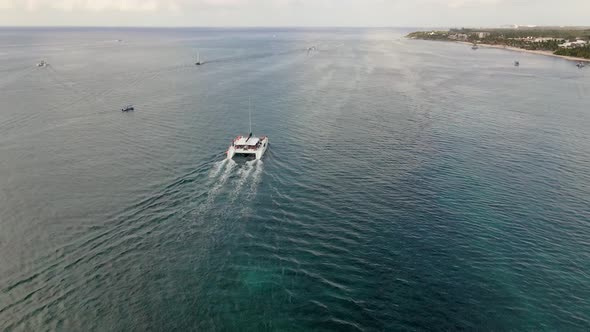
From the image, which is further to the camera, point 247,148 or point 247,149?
point 247,148

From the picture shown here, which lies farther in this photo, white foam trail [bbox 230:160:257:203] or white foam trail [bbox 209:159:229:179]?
white foam trail [bbox 209:159:229:179]

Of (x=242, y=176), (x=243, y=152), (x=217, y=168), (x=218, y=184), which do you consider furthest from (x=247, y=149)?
(x=218, y=184)

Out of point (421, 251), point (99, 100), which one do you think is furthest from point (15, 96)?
point (421, 251)

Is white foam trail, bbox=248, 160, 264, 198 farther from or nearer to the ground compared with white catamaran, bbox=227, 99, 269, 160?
nearer to the ground

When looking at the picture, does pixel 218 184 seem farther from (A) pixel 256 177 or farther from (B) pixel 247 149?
(B) pixel 247 149

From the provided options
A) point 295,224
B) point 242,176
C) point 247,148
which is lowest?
point 295,224

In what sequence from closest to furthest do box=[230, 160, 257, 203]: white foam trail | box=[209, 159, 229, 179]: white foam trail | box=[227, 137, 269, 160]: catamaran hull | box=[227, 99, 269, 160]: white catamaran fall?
box=[230, 160, 257, 203]: white foam trail
box=[209, 159, 229, 179]: white foam trail
box=[227, 137, 269, 160]: catamaran hull
box=[227, 99, 269, 160]: white catamaran

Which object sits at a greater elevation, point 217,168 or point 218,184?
point 217,168

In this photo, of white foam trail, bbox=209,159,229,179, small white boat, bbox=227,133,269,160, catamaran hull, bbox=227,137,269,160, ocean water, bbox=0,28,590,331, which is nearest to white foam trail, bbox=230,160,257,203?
ocean water, bbox=0,28,590,331

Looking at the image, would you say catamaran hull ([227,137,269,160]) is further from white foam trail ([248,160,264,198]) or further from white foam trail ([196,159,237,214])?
white foam trail ([196,159,237,214])
